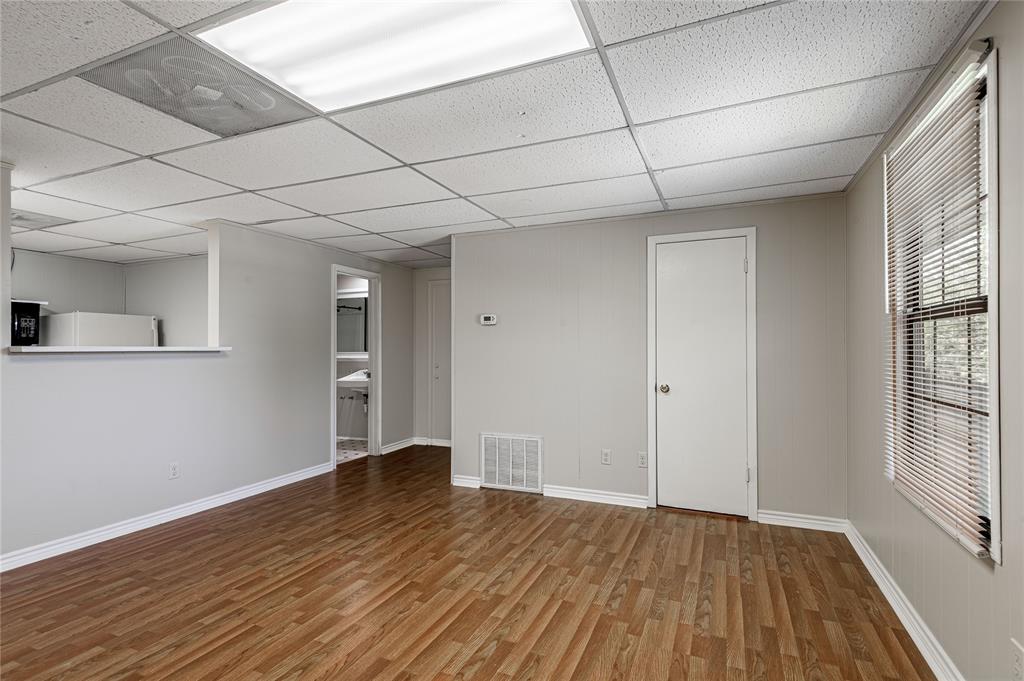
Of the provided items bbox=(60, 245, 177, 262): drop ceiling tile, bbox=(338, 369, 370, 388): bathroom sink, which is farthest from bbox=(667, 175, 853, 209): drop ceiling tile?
bbox=(60, 245, 177, 262): drop ceiling tile

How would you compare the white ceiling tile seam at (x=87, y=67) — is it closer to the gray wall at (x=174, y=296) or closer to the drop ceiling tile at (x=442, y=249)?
the drop ceiling tile at (x=442, y=249)

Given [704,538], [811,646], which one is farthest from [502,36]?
[704,538]

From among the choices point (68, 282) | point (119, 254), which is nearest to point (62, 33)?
point (119, 254)

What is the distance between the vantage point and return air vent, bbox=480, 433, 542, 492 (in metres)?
4.50

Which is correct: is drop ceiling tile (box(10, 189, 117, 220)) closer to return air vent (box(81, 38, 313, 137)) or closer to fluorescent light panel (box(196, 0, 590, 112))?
return air vent (box(81, 38, 313, 137))

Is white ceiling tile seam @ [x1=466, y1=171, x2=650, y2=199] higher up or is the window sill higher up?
white ceiling tile seam @ [x1=466, y1=171, x2=650, y2=199]

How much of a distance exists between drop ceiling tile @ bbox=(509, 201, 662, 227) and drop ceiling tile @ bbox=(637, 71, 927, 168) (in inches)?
37.3

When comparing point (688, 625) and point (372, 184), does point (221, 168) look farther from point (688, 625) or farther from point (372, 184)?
point (688, 625)

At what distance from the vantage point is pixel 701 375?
3.89 m

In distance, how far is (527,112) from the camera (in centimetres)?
230

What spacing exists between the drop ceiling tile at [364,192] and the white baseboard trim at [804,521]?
330 centimetres

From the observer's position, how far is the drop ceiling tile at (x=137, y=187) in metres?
3.09

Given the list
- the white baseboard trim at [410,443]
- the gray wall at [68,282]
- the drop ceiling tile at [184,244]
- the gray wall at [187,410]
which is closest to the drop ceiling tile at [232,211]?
the gray wall at [187,410]

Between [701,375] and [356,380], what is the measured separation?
5014mm
